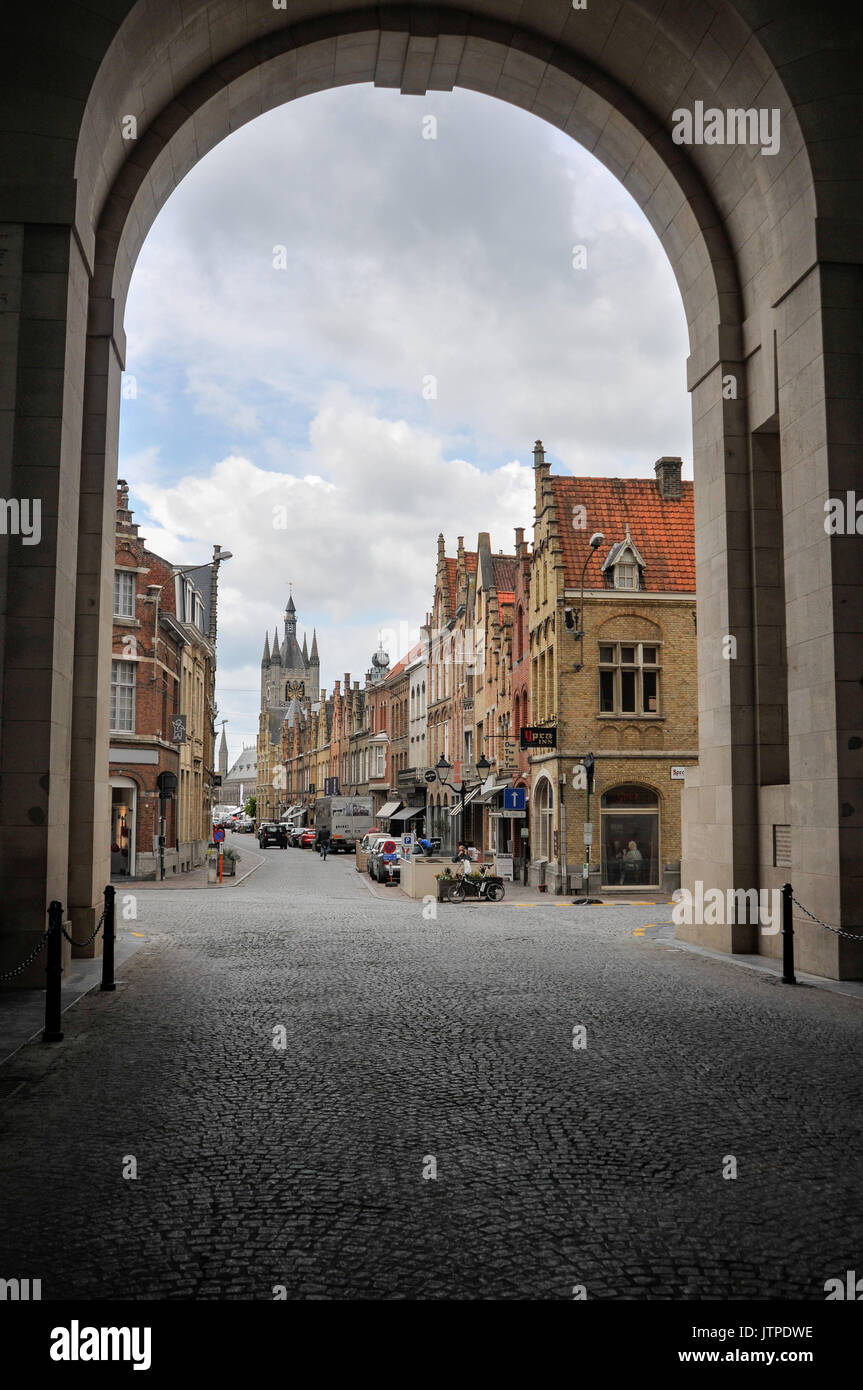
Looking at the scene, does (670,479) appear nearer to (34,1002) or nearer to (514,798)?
(514,798)

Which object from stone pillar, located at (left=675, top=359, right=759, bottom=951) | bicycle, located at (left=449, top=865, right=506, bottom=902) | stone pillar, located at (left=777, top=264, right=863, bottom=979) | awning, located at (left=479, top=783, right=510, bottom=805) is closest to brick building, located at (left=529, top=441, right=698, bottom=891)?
bicycle, located at (left=449, top=865, right=506, bottom=902)

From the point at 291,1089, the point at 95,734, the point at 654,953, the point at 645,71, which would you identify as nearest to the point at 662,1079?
the point at 291,1089

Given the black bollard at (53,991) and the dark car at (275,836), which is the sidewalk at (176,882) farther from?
the dark car at (275,836)

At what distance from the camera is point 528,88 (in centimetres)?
1731

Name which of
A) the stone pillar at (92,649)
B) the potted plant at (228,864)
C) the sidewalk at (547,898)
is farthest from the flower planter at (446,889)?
the stone pillar at (92,649)

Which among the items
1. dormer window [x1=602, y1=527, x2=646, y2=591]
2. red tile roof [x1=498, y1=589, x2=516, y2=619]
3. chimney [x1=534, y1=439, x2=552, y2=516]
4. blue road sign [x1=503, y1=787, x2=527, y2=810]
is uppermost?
chimney [x1=534, y1=439, x2=552, y2=516]

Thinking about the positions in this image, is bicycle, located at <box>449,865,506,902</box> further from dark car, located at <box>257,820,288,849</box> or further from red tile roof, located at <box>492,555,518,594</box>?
dark car, located at <box>257,820,288,849</box>

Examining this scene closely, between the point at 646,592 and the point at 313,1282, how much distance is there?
2809 cm

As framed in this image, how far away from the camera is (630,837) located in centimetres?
3012

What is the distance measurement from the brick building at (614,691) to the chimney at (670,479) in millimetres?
1582

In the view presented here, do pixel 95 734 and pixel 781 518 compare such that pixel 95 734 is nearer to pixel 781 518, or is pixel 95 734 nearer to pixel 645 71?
pixel 781 518

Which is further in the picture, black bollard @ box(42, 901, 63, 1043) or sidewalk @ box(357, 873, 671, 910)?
sidewalk @ box(357, 873, 671, 910)

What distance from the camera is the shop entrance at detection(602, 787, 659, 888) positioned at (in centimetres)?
2994

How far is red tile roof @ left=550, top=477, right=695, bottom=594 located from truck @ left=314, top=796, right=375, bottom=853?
1183 inches
